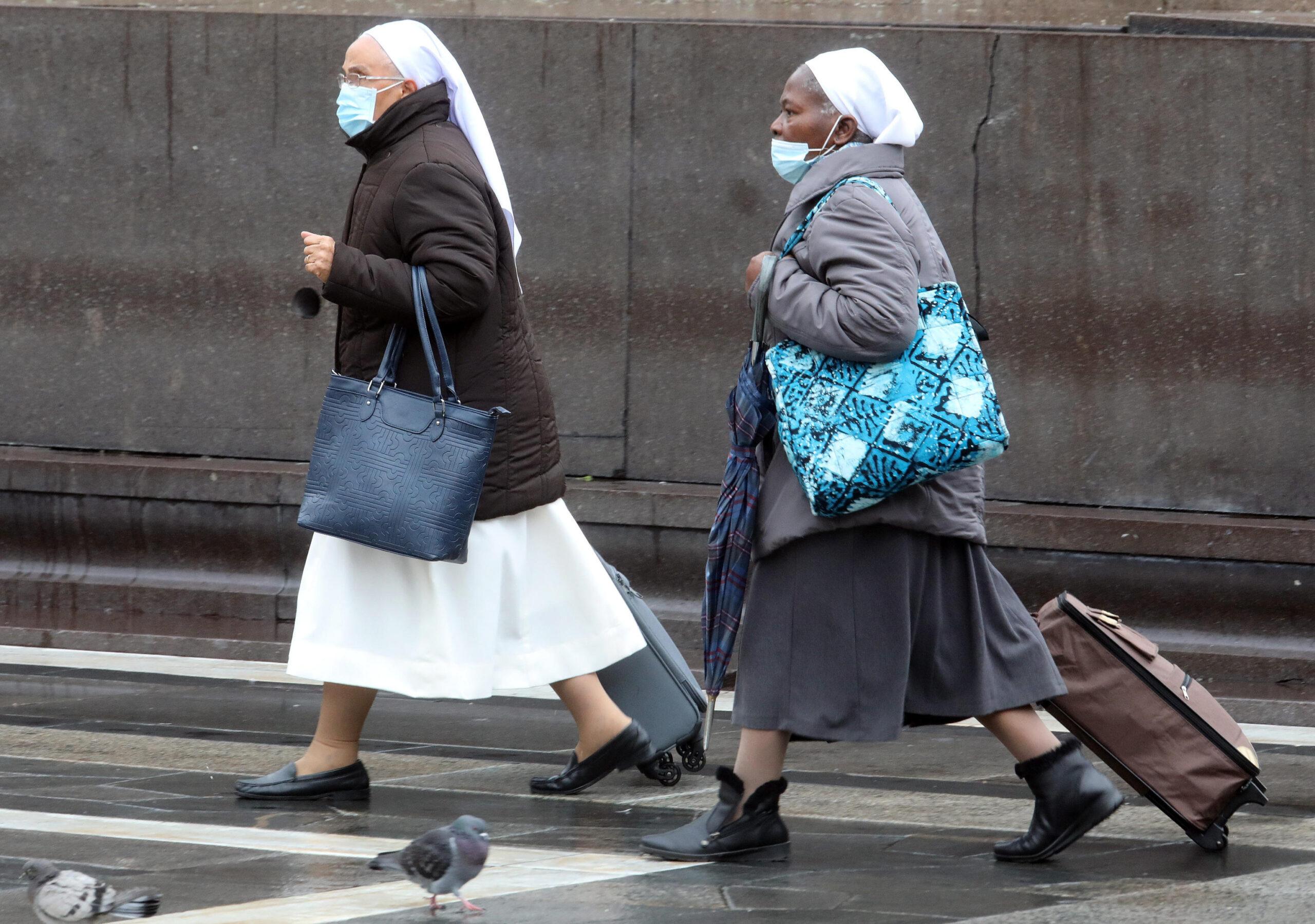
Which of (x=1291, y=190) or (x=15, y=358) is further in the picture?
(x=15, y=358)

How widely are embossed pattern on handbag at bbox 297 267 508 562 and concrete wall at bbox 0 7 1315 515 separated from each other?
297cm

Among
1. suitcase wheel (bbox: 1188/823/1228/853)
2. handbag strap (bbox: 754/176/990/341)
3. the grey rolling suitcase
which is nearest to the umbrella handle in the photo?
the grey rolling suitcase

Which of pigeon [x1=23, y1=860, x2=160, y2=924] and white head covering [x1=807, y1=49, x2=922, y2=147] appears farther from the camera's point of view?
white head covering [x1=807, y1=49, x2=922, y2=147]

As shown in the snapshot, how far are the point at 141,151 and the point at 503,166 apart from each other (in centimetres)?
154

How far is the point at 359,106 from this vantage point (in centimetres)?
468

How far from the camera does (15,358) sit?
8133 mm

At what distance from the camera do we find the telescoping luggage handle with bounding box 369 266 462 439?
4.49 metres

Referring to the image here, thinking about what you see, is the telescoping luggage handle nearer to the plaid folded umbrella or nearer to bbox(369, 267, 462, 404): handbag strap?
bbox(369, 267, 462, 404): handbag strap

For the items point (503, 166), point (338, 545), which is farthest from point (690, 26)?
point (338, 545)

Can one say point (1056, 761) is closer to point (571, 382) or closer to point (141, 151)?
point (571, 382)

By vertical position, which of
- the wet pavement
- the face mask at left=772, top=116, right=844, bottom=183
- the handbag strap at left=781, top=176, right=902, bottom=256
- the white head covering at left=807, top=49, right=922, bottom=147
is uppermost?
the white head covering at left=807, top=49, right=922, bottom=147

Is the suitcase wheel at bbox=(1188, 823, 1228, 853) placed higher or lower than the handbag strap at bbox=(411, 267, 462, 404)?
lower

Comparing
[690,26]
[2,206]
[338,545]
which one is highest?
[690,26]

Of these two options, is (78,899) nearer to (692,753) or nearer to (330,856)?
(330,856)
